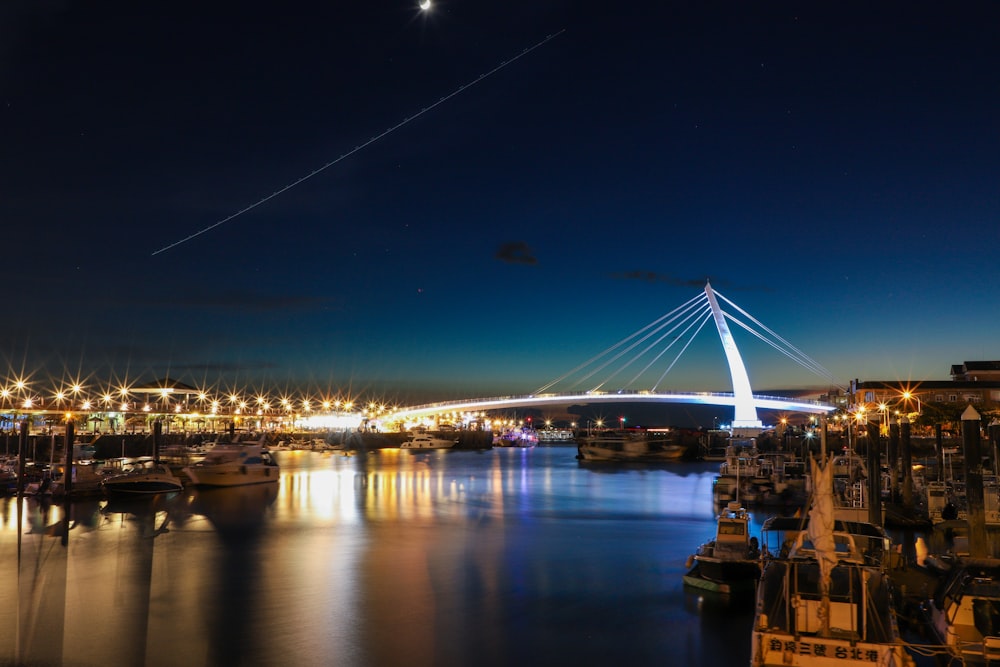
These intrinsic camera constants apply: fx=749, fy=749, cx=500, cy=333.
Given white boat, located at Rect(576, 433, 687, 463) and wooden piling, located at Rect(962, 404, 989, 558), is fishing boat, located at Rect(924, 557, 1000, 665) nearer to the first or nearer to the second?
wooden piling, located at Rect(962, 404, 989, 558)

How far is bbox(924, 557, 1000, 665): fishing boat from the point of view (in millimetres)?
8219

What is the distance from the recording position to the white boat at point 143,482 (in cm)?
2688

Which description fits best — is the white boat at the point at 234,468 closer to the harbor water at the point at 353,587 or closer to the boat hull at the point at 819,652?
the harbor water at the point at 353,587

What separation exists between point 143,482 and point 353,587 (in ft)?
56.6

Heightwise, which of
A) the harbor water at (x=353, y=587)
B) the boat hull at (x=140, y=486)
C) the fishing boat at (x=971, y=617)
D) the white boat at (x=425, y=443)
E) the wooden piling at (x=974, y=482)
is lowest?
the white boat at (x=425, y=443)

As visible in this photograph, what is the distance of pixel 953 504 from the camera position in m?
20.0

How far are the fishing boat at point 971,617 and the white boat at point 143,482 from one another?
2595 centimetres

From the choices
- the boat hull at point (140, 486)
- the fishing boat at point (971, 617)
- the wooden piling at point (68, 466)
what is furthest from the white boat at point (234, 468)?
the fishing boat at point (971, 617)

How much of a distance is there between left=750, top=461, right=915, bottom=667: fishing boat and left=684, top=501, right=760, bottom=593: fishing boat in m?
3.41

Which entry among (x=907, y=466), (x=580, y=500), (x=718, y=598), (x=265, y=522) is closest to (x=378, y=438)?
(x=580, y=500)

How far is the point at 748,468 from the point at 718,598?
59.8 ft

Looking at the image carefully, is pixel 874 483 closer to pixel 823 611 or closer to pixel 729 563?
pixel 729 563

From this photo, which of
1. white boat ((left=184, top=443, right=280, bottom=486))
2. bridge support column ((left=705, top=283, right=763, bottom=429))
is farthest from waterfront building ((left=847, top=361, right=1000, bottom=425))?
white boat ((left=184, top=443, right=280, bottom=486))

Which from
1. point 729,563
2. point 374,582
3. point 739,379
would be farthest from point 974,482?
point 739,379
